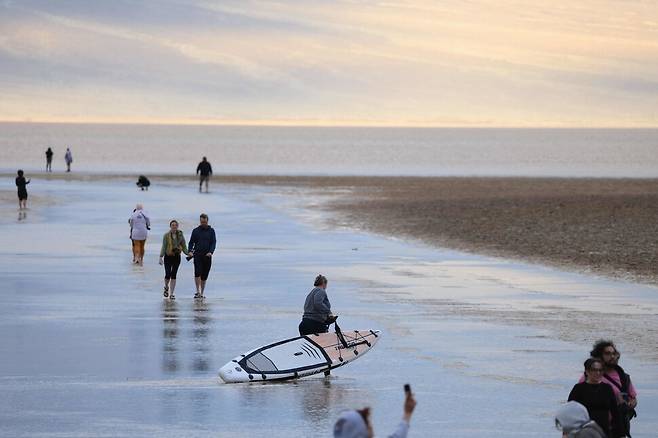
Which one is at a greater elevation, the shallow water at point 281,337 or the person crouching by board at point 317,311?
the person crouching by board at point 317,311

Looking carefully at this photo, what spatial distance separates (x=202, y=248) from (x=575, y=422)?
14667 mm

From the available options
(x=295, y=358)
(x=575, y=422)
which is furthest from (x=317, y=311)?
(x=575, y=422)

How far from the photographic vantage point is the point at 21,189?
1868 inches

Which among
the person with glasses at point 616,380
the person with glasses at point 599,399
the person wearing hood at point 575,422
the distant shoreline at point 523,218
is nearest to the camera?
the person wearing hood at point 575,422

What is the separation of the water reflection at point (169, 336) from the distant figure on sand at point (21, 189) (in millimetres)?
24736

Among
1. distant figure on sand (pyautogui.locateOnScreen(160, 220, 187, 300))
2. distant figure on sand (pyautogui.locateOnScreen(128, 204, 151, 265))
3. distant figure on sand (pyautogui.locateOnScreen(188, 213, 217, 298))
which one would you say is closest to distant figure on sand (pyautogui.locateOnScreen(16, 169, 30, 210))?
distant figure on sand (pyautogui.locateOnScreen(128, 204, 151, 265))

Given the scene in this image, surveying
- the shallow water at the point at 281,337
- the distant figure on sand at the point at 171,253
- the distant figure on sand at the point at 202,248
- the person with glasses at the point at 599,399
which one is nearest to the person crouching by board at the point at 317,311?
the shallow water at the point at 281,337

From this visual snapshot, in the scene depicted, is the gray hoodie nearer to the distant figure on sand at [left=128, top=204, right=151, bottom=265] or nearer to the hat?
the hat

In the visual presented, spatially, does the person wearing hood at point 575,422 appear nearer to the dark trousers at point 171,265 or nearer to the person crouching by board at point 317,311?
the person crouching by board at point 317,311

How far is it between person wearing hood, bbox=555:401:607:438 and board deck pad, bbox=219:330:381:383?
6.99 metres

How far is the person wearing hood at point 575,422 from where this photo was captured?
984cm

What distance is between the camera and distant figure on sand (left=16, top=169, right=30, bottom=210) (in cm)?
4719

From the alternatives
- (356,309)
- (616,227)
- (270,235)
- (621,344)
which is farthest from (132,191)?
(621,344)

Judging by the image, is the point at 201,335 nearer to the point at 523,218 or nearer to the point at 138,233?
the point at 138,233
